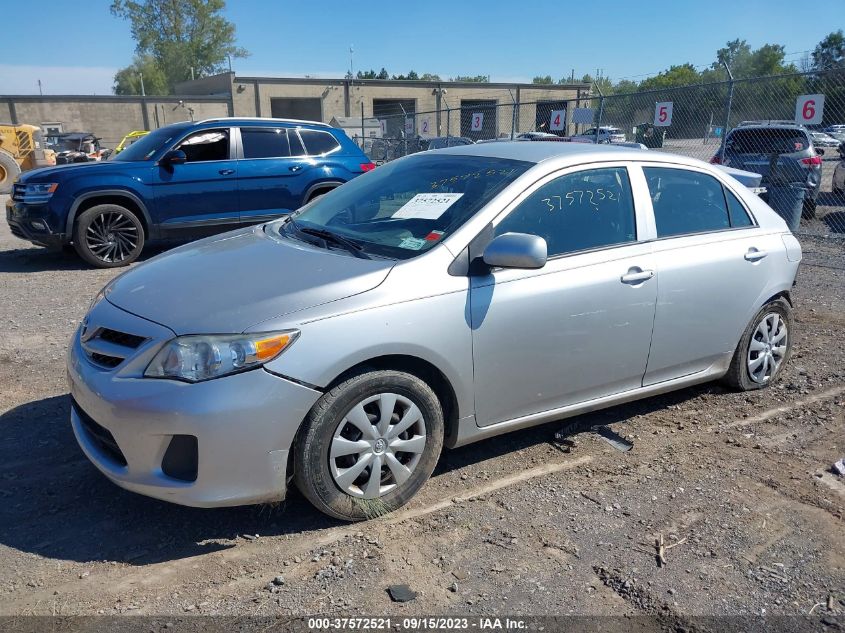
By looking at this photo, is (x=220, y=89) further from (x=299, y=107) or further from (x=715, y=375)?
(x=715, y=375)

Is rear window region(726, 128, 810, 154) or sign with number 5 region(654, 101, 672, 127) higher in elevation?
sign with number 5 region(654, 101, 672, 127)

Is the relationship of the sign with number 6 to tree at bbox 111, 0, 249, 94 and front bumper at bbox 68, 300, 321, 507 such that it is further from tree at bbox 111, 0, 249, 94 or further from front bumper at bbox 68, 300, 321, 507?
tree at bbox 111, 0, 249, 94

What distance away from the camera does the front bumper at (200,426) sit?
2723 mm

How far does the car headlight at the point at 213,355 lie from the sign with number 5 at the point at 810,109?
10.6 meters

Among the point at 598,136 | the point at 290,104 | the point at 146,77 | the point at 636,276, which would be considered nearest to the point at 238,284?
the point at 636,276

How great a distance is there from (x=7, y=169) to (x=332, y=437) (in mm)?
19731

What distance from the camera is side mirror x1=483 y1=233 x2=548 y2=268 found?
319cm

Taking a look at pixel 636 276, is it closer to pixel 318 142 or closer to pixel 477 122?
pixel 318 142

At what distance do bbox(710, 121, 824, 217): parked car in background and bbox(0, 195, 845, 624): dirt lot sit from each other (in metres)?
9.09

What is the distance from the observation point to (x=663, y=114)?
13.8m

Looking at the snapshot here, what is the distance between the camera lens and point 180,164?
348 inches

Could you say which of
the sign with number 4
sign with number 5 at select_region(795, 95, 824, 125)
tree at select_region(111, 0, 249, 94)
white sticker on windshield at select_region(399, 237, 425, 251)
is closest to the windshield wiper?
white sticker on windshield at select_region(399, 237, 425, 251)

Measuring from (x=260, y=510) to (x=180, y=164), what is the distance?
6724 millimetres

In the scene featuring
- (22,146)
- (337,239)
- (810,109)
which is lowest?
(22,146)
